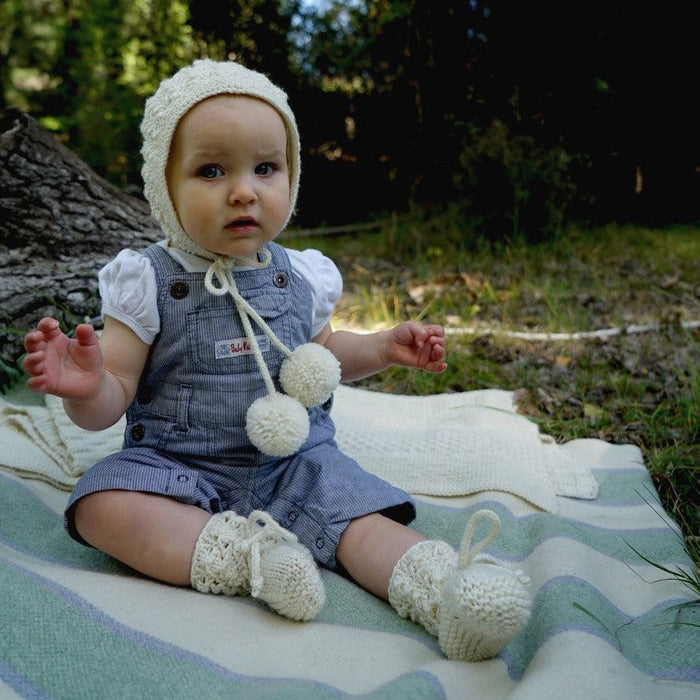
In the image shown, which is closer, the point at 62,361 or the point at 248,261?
the point at 62,361

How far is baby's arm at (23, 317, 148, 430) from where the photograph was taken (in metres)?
1.17

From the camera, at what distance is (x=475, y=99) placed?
5.04 m

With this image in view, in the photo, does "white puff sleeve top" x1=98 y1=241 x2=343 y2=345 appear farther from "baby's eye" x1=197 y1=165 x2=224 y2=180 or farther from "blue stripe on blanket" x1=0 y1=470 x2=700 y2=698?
"blue stripe on blanket" x1=0 y1=470 x2=700 y2=698

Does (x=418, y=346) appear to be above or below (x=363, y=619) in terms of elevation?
above

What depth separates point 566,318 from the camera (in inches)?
123

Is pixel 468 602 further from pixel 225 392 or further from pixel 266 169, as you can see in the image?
pixel 266 169

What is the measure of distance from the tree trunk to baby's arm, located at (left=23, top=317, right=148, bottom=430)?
38.4 inches

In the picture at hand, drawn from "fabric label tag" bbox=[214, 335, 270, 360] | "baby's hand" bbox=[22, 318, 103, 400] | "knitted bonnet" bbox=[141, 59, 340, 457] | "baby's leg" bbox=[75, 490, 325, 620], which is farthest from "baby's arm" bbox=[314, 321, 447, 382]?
"baby's hand" bbox=[22, 318, 103, 400]

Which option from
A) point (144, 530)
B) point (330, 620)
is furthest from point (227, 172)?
point (330, 620)

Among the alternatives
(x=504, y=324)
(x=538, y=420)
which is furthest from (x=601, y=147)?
(x=538, y=420)

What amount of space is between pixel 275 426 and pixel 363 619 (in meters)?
0.40

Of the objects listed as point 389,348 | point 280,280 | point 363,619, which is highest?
point 280,280

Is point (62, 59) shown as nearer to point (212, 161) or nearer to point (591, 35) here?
point (591, 35)

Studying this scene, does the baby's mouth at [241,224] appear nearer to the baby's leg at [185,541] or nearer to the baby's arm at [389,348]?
the baby's arm at [389,348]
